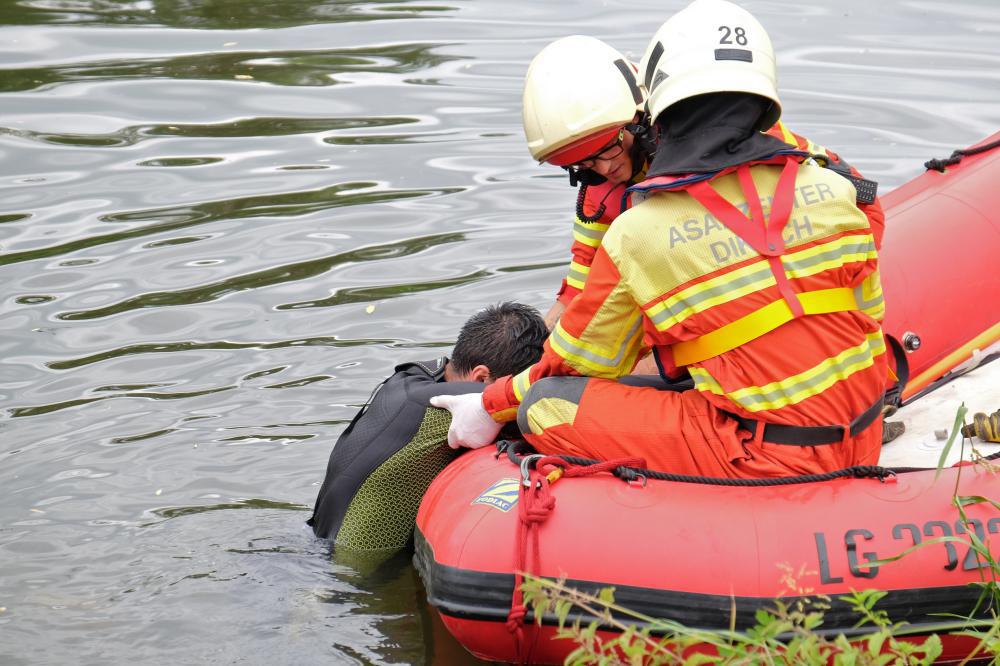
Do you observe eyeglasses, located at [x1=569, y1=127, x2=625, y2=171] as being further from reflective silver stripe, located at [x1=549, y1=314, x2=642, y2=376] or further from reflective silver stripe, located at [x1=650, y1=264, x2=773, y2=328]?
reflective silver stripe, located at [x1=650, y1=264, x2=773, y2=328]

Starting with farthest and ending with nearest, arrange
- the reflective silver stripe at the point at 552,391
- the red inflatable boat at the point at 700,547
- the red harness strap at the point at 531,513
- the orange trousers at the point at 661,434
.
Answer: the reflective silver stripe at the point at 552,391 → the orange trousers at the point at 661,434 → the red harness strap at the point at 531,513 → the red inflatable boat at the point at 700,547

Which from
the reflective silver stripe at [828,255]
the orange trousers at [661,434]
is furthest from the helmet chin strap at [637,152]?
the reflective silver stripe at [828,255]

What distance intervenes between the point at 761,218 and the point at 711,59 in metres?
0.43

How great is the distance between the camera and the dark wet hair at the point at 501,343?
14.5ft

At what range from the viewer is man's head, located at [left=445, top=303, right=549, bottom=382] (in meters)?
4.41

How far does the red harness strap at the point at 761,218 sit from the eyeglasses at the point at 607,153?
742 millimetres

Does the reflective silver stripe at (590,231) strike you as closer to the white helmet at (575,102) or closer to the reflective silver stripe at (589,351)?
the white helmet at (575,102)

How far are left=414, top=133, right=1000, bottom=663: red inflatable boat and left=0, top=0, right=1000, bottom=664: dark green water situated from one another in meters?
0.57

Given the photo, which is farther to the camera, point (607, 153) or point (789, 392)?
point (607, 153)

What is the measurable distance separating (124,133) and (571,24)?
4195 mm

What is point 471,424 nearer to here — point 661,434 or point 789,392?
point 661,434

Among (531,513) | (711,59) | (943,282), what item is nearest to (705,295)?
(711,59)

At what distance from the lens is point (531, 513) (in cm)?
350

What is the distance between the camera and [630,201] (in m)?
4.10
